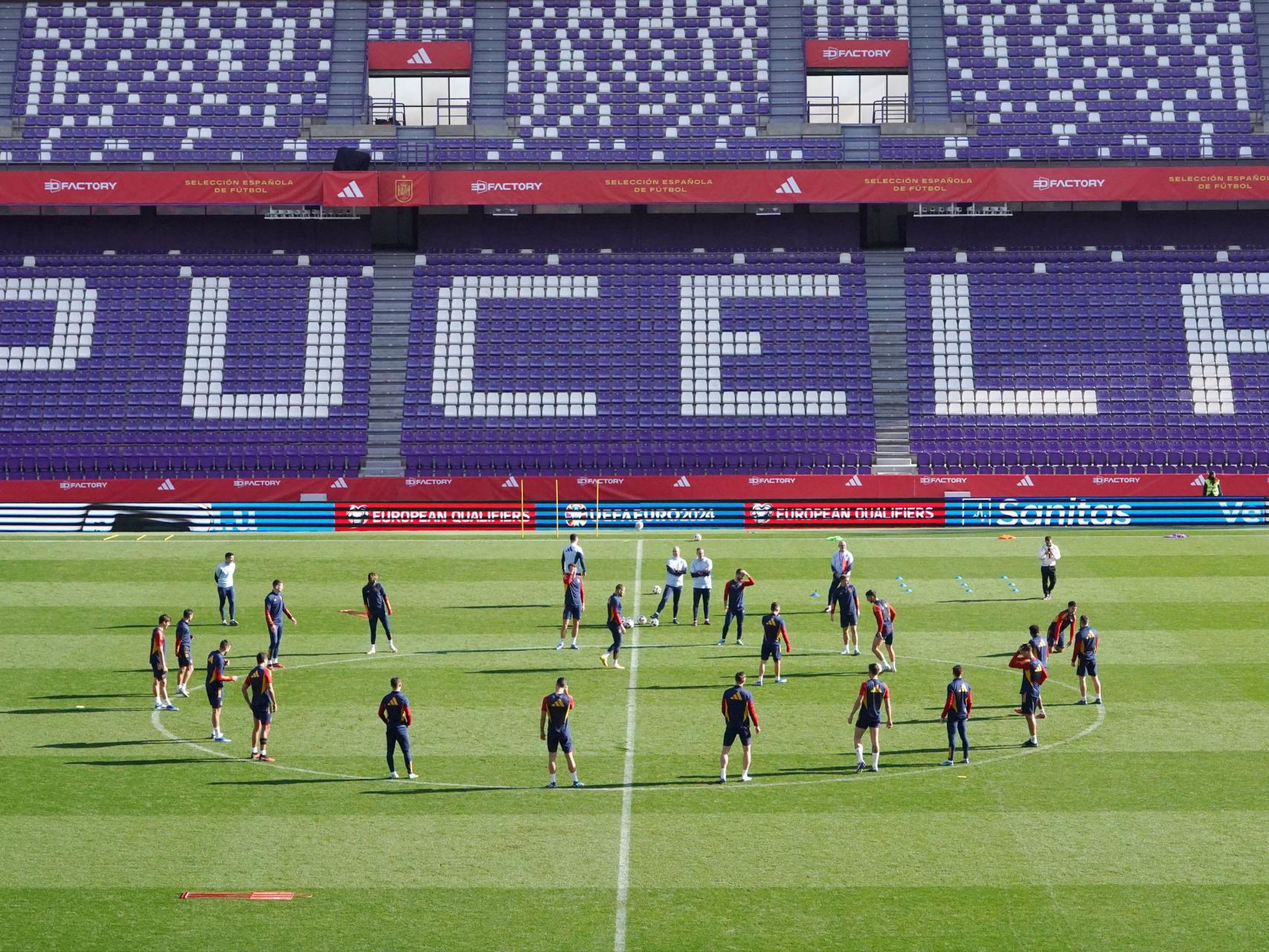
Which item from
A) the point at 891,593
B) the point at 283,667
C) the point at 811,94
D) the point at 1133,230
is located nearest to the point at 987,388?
the point at 1133,230

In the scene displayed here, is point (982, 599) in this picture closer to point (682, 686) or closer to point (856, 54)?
point (682, 686)

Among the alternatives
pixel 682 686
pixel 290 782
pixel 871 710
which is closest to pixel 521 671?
pixel 682 686

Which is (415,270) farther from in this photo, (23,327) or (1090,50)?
(1090,50)

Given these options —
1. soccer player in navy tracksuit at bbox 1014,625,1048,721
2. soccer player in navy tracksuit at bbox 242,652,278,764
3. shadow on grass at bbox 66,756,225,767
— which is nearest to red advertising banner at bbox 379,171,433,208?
soccer player in navy tracksuit at bbox 1014,625,1048,721

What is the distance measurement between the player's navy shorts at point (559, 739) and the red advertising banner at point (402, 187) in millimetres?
36678

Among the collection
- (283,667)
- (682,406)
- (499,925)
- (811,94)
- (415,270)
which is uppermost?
(811,94)

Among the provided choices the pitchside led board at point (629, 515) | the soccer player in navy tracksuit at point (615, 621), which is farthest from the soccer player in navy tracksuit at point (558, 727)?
the pitchside led board at point (629, 515)

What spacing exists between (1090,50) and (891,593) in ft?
110

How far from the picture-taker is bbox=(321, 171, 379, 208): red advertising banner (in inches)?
2221

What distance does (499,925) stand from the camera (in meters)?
17.8

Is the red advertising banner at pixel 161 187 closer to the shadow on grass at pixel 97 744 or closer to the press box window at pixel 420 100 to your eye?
the press box window at pixel 420 100

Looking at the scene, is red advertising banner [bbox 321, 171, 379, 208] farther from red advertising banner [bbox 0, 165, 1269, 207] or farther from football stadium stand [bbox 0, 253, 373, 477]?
football stadium stand [bbox 0, 253, 373, 477]

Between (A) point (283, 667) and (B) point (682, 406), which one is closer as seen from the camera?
(A) point (283, 667)

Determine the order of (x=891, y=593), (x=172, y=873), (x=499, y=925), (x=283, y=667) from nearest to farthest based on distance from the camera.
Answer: (x=499, y=925) < (x=172, y=873) < (x=283, y=667) < (x=891, y=593)
